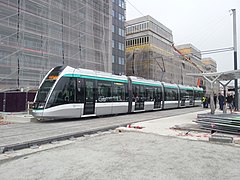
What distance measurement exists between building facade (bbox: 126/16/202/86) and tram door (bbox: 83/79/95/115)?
33.9m

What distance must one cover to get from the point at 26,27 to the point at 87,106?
1415 centimetres

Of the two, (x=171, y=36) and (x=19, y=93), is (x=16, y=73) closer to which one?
(x=19, y=93)

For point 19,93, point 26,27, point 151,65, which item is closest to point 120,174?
point 19,93

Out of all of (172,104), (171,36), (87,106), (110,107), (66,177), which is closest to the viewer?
(66,177)

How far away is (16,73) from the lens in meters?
21.5

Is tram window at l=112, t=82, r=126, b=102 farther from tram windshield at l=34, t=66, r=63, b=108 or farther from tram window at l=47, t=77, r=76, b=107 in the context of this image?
tram windshield at l=34, t=66, r=63, b=108

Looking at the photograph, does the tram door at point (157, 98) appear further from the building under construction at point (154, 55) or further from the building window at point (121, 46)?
the building window at point (121, 46)

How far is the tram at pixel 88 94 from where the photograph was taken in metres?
12.3

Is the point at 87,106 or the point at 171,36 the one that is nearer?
the point at 87,106

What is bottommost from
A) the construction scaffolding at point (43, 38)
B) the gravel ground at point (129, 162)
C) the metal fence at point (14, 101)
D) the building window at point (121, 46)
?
the gravel ground at point (129, 162)

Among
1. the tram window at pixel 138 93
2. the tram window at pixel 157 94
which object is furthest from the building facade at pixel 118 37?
the tram window at pixel 138 93

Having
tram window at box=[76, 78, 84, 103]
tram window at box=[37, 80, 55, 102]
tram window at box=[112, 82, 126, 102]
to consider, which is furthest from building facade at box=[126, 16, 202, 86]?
tram window at box=[37, 80, 55, 102]

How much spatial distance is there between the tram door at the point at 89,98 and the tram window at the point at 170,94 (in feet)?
37.6

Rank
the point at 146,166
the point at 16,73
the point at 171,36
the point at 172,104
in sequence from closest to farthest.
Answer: the point at 146,166 → the point at 16,73 → the point at 172,104 → the point at 171,36
